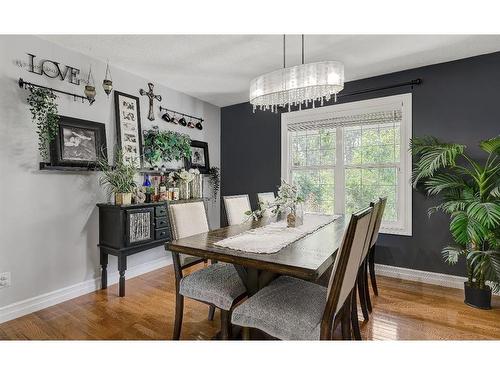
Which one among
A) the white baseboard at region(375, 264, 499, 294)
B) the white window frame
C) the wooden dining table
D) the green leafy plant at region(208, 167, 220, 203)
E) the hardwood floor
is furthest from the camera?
the green leafy plant at region(208, 167, 220, 203)

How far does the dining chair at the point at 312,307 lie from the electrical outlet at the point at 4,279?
2.09 m

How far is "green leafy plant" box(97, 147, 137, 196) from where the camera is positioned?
113 inches

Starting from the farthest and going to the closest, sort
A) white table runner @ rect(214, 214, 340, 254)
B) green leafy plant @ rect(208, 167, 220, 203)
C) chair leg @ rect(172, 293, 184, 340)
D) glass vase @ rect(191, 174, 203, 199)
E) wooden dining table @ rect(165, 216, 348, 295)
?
green leafy plant @ rect(208, 167, 220, 203)
glass vase @ rect(191, 174, 203, 199)
chair leg @ rect(172, 293, 184, 340)
white table runner @ rect(214, 214, 340, 254)
wooden dining table @ rect(165, 216, 348, 295)

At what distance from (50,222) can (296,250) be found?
233 centimetres

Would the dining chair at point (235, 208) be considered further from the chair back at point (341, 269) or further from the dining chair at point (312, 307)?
the chair back at point (341, 269)

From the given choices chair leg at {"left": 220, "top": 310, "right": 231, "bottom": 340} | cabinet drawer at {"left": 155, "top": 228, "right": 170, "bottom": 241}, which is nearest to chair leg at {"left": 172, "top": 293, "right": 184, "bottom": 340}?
chair leg at {"left": 220, "top": 310, "right": 231, "bottom": 340}

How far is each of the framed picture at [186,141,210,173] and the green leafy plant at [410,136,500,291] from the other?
2.85 metres

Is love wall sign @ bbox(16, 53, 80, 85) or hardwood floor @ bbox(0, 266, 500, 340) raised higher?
love wall sign @ bbox(16, 53, 80, 85)

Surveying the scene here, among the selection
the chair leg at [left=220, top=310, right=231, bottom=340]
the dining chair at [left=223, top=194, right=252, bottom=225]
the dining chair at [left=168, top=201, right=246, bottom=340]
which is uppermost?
the dining chair at [left=223, top=194, right=252, bottom=225]

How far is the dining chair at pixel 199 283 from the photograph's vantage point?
1.75 m

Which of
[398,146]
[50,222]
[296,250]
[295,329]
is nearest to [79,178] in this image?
[50,222]

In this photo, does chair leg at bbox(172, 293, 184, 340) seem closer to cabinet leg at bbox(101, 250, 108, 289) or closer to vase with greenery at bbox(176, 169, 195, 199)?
cabinet leg at bbox(101, 250, 108, 289)

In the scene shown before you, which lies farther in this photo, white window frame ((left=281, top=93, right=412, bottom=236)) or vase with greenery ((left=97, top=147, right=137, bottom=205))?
white window frame ((left=281, top=93, right=412, bottom=236))

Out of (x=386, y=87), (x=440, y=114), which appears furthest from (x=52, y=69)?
(x=440, y=114)
